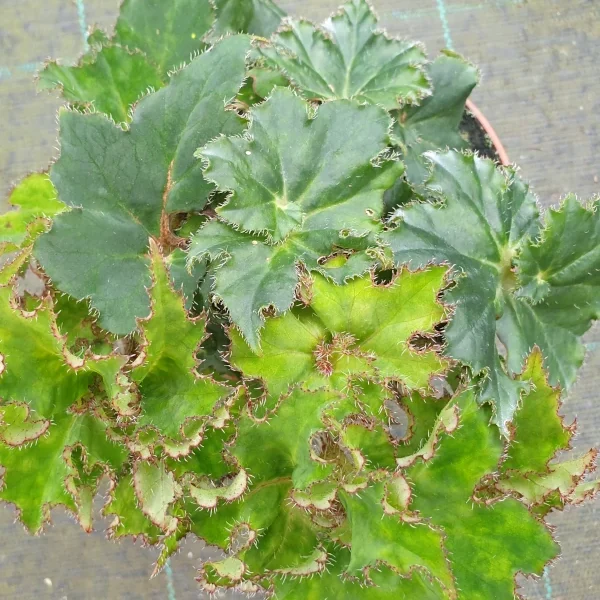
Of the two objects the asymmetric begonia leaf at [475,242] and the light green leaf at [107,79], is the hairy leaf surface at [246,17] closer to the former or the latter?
the light green leaf at [107,79]

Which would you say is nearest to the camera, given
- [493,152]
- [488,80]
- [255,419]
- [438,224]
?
[255,419]

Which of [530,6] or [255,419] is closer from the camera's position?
[255,419]

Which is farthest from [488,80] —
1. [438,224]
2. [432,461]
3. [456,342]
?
[432,461]

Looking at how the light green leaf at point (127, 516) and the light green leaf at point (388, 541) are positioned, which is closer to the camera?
the light green leaf at point (388, 541)

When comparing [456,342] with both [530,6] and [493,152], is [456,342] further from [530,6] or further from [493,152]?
[530,6]

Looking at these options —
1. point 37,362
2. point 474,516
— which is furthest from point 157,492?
point 474,516

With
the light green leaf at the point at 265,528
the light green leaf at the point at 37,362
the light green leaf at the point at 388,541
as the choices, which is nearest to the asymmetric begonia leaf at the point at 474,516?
the light green leaf at the point at 388,541
